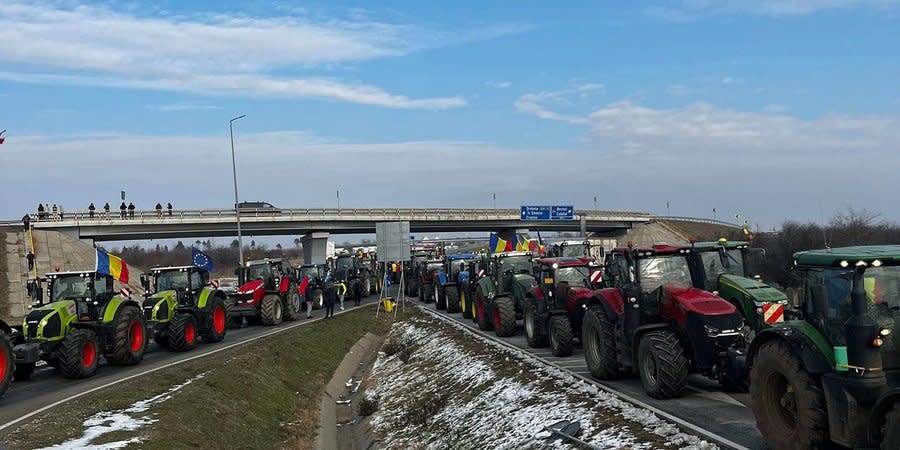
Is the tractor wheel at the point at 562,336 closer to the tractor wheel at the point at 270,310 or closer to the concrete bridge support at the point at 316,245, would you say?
the tractor wheel at the point at 270,310

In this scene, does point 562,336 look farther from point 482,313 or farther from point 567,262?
point 482,313

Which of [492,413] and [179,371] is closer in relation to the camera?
[492,413]

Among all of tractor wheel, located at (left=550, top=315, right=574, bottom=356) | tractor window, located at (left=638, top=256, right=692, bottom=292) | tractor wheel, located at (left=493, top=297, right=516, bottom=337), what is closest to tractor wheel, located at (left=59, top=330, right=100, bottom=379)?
tractor wheel, located at (left=493, top=297, right=516, bottom=337)

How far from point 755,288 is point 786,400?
17.2ft

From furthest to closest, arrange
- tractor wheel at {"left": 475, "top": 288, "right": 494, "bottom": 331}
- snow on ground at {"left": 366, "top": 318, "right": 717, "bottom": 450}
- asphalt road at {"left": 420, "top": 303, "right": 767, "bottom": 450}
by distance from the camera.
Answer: tractor wheel at {"left": 475, "top": 288, "right": 494, "bottom": 331} → snow on ground at {"left": 366, "top": 318, "right": 717, "bottom": 450} → asphalt road at {"left": 420, "top": 303, "right": 767, "bottom": 450}

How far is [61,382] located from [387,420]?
7.71 m

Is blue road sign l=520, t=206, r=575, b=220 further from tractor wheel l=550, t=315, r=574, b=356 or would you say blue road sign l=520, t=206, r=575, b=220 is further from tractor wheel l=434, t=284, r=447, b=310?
tractor wheel l=550, t=315, r=574, b=356

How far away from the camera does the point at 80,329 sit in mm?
19047

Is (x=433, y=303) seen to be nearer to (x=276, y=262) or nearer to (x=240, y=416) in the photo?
(x=276, y=262)

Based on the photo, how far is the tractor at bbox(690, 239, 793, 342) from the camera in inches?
483

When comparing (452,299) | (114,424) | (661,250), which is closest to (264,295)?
(452,299)

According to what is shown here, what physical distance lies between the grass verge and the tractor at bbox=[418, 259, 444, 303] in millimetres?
15864

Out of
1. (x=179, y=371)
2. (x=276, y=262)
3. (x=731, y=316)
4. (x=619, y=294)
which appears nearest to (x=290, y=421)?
(x=179, y=371)

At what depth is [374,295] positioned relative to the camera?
5456 cm
